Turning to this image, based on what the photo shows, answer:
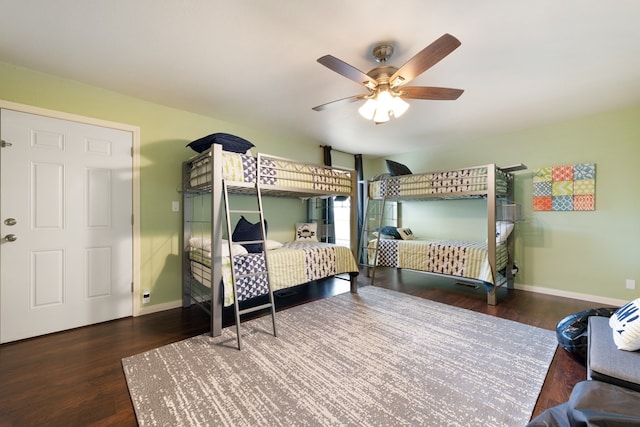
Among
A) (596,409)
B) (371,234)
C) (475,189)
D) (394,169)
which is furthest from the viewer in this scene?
(371,234)

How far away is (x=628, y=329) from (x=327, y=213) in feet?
12.4

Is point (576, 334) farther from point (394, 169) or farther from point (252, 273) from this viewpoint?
point (394, 169)

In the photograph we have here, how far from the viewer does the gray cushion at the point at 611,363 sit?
1.31 metres

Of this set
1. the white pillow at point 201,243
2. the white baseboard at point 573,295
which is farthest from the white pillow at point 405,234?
the white pillow at point 201,243

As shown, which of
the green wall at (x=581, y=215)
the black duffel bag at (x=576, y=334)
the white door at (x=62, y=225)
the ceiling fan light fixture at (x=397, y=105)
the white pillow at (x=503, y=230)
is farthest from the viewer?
the white pillow at (x=503, y=230)

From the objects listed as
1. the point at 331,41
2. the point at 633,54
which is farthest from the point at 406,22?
the point at 633,54

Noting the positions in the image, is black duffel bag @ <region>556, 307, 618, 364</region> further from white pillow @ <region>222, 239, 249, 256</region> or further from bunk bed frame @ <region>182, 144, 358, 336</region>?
white pillow @ <region>222, 239, 249, 256</region>

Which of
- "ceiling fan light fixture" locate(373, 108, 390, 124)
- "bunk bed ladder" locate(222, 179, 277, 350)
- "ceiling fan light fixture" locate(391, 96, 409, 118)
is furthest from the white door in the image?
"ceiling fan light fixture" locate(391, 96, 409, 118)

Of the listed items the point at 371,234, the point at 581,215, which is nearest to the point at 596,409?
the point at 581,215

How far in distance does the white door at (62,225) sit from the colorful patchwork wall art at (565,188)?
215 inches

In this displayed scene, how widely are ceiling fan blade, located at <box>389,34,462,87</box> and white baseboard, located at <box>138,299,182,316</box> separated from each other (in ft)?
11.1

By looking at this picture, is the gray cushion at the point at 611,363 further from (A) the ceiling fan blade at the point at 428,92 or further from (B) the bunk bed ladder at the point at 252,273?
(B) the bunk bed ladder at the point at 252,273

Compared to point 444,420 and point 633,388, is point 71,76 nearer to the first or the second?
point 444,420

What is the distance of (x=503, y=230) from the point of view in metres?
3.66
